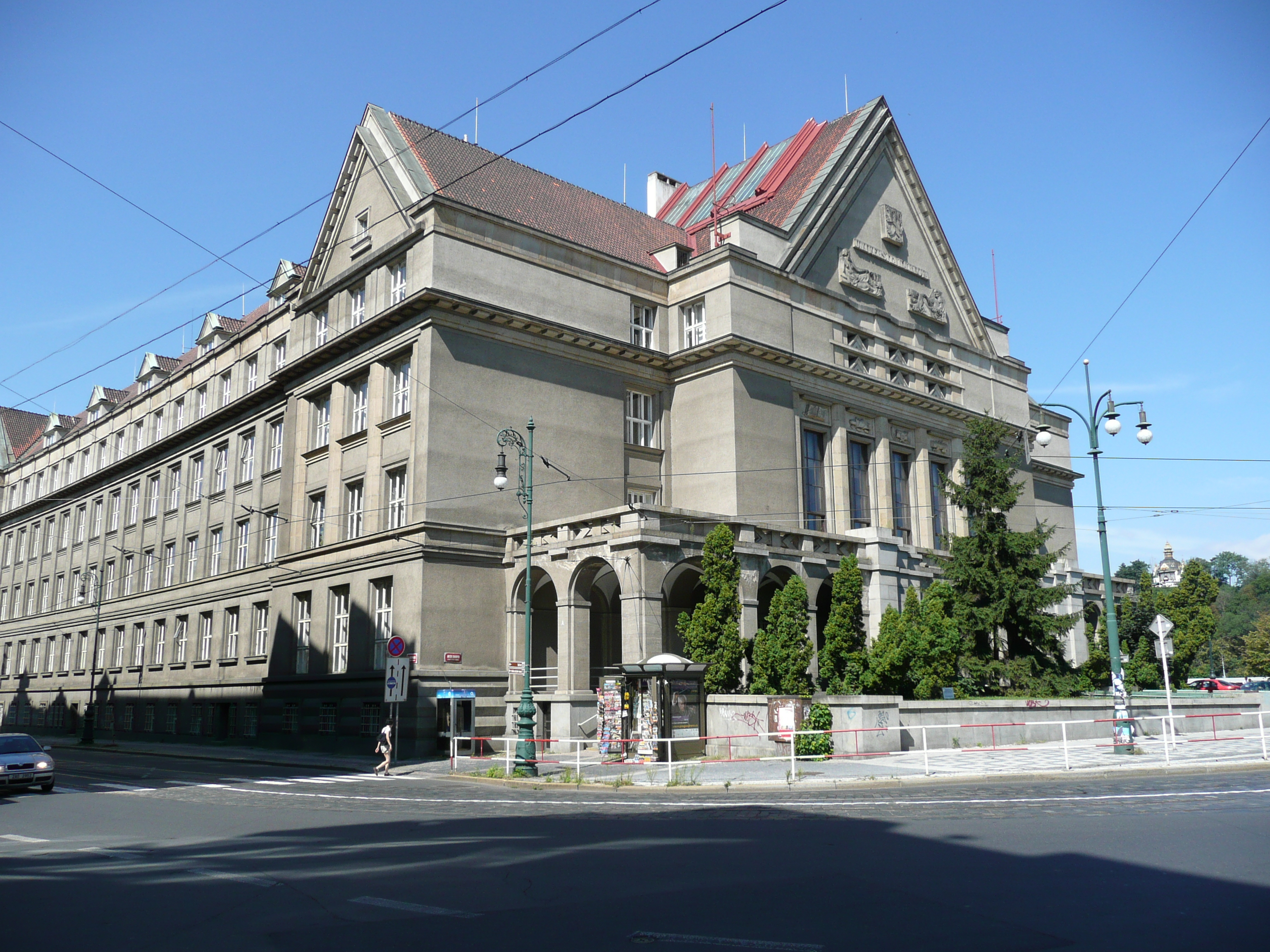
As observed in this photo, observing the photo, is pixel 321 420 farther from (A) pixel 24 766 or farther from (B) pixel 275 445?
(A) pixel 24 766

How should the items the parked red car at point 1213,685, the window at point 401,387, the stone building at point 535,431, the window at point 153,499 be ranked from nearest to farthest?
the stone building at point 535,431
the window at point 401,387
the window at point 153,499
the parked red car at point 1213,685

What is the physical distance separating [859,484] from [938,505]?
618 cm

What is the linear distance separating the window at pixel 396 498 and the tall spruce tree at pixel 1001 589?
20.0 metres

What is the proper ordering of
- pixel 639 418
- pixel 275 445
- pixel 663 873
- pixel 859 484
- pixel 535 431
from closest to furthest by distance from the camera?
pixel 663 873 → pixel 535 431 → pixel 639 418 → pixel 859 484 → pixel 275 445

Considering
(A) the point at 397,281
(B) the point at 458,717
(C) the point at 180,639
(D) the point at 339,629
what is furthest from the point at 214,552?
(B) the point at 458,717

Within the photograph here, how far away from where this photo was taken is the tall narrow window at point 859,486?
145ft

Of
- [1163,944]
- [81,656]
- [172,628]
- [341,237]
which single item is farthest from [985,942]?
[81,656]

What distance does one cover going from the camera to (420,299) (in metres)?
34.8

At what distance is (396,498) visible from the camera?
36.4 meters

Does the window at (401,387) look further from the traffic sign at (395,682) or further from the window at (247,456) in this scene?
the window at (247,456)

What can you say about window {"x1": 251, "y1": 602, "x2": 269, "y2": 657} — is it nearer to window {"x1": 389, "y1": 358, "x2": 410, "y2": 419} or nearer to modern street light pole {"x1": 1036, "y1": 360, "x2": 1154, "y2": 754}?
window {"x1": 389, "y1": 358, "x2": 410, "y2": 419}

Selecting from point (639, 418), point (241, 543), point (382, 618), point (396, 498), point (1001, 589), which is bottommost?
point (382, 618)

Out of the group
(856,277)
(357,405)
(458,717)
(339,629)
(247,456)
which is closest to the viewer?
(458,717)

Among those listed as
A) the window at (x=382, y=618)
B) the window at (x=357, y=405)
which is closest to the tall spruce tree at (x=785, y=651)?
the window at (x=382, y=618)
